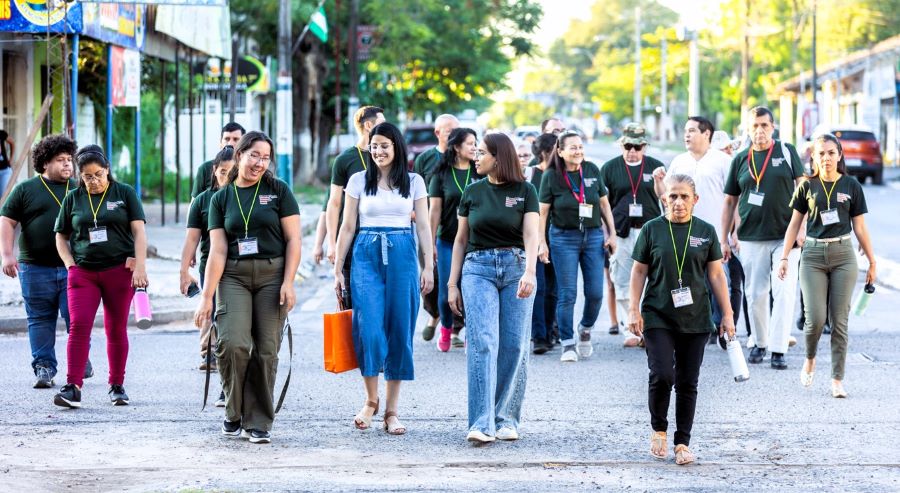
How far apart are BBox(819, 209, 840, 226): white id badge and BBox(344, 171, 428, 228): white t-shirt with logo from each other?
2.84m

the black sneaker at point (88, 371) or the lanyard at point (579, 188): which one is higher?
the lanyard at point (579, 188)

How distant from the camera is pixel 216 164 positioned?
8969 millimetres

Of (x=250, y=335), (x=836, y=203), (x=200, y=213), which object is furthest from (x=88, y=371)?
(x=836, y=203)

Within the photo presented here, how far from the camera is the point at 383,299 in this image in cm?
784

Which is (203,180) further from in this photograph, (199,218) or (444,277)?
(444,277)

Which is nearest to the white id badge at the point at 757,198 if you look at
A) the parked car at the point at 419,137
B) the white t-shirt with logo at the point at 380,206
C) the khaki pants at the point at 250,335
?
the white t-shirt with logo at the point at 380,206

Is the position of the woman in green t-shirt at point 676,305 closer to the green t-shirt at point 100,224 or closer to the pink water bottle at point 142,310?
the pink water bottle at point 142,310

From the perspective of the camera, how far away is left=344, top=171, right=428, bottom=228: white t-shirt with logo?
25.9ft

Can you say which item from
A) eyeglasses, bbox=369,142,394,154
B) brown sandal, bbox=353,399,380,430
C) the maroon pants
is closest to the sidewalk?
the maroon pants

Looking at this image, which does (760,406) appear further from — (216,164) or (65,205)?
(65,205)

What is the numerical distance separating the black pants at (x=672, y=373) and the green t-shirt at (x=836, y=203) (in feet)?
7.16

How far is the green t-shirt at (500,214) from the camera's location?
24.9 feet

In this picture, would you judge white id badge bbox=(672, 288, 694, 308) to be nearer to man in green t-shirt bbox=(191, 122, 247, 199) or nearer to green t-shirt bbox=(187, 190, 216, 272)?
green t-shirt bbox=(187, 190, 216, 272)

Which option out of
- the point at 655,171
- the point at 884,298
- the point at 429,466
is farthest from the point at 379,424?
the point at 884,298
